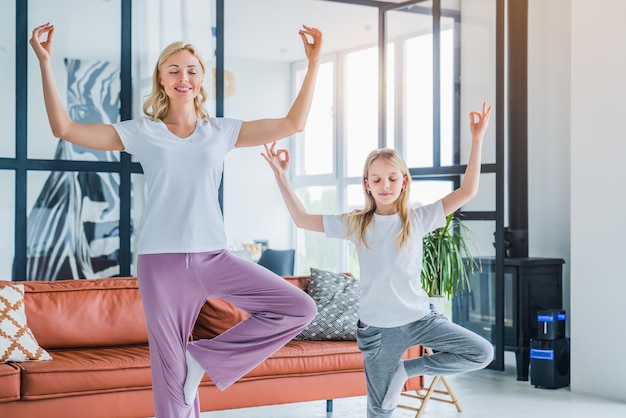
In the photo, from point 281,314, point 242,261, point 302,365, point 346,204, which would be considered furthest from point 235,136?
point 346,204

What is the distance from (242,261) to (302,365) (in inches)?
63.2

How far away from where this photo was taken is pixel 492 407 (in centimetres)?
491

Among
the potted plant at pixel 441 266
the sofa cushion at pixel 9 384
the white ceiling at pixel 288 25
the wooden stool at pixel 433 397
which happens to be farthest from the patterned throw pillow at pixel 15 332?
the white ceiling at pixel 288 25

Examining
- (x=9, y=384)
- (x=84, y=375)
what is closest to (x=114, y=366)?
(x=84, y=375)

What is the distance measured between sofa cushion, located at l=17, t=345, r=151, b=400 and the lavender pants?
988mm

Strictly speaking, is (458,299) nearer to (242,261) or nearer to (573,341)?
(573,341)

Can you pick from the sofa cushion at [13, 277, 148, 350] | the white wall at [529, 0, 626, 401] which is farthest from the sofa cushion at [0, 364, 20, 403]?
the white wall at [529, 0, 626, 401]

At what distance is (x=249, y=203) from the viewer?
1051 centimetres

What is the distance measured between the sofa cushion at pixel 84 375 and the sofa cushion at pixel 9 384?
33 mm

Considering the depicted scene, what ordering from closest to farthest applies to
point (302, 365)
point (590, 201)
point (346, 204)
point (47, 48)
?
point (47, 48)
point (302, 365)
point (590, 201)
point (346, 204)

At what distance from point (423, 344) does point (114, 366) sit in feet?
4.74

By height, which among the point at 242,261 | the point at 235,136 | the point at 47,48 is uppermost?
the point at 47,48

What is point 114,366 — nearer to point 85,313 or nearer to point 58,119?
point 85,313

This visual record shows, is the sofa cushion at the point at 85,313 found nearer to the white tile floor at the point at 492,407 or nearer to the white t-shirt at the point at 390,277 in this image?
the white tile floor at the point at 492,407
